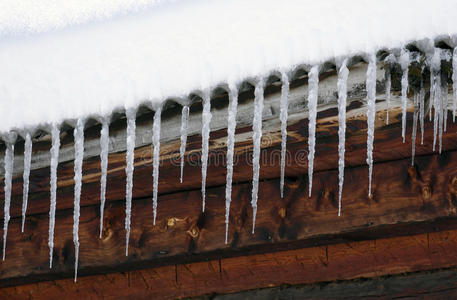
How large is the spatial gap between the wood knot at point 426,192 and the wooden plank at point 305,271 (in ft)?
0.66

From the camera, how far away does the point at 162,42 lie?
6.59 ft

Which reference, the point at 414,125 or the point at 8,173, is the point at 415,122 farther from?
the point at 8,173

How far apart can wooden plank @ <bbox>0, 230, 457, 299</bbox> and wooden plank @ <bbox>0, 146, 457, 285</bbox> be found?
0.11 metres

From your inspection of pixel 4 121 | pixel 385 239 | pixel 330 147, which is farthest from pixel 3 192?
pixel 385 239

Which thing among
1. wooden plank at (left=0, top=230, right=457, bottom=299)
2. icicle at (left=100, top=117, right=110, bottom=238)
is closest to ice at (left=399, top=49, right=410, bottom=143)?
wooden plank at (left=0, top=230, right=457, bottom=299)

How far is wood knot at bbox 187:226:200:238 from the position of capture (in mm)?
2104

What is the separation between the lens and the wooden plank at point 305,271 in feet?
6.56

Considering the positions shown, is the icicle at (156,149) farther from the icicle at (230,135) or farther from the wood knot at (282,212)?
the wood knot at (282,212)

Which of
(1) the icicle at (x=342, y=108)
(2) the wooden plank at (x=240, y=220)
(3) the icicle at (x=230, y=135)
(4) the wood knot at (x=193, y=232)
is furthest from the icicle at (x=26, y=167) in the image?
(1) the icicle at (x=342, y=108)

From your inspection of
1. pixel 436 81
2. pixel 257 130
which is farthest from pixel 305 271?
pixel 436 81

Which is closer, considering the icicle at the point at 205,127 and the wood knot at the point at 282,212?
the icicle at the point at 205,127

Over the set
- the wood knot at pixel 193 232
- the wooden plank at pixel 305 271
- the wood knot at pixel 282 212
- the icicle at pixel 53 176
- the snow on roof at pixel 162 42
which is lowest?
the wooden plank at pixel 305 271

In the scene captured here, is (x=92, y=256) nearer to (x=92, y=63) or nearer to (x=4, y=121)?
(x=4, y=121)

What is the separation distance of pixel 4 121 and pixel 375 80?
139cm
